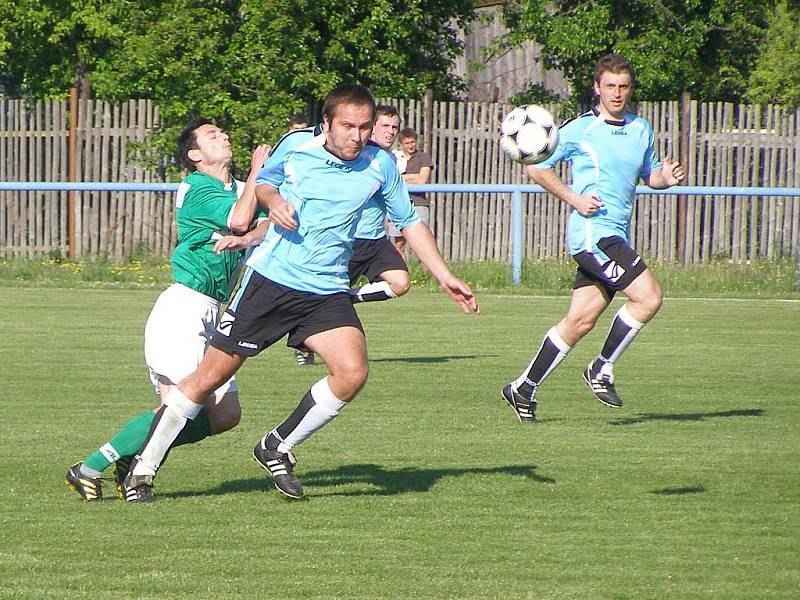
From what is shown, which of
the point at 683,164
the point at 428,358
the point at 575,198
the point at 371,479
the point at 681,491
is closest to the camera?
the point at 681,491

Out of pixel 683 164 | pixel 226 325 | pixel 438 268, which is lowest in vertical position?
pixel 226 325

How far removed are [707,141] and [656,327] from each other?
7616 mm

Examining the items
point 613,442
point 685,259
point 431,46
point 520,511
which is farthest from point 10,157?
point 520,511

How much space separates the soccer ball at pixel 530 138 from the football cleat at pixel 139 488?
3.76 metres

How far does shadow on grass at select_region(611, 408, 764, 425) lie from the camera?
9.11 metres

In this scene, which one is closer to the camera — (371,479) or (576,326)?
(371,479)

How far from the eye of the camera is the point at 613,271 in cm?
900

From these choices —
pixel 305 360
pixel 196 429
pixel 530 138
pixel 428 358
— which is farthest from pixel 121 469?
pixel 428 358

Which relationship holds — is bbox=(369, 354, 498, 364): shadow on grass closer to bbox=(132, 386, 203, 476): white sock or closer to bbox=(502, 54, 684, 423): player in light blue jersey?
bbox=(502, 54, 684, 423): player in light blue jersey

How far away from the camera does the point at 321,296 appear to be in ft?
21.1

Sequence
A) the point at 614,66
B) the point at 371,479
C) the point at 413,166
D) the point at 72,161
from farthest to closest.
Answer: the point at 72,161 < the point at 413,166 < the point at 614,66 < the point at 371,479

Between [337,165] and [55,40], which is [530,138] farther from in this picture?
[55,40]

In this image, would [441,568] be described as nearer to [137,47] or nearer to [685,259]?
[685,259]

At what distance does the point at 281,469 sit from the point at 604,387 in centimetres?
312
